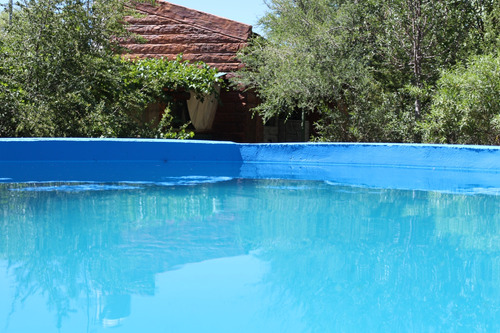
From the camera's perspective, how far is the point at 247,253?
149 inches

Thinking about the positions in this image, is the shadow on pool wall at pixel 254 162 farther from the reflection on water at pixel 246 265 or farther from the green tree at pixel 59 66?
the reflection on water at pixel 246 265

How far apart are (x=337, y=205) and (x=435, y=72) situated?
6432 millimetres

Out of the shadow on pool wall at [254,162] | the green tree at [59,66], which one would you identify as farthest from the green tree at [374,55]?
the green tree at [59,66]

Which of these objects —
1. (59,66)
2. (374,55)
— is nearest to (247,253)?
(59,66)

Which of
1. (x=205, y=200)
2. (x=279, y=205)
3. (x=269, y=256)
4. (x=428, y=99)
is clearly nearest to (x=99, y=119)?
(x=205, y=200)

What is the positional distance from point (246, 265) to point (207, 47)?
38.9 ft

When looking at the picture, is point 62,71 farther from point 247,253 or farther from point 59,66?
point 247,253

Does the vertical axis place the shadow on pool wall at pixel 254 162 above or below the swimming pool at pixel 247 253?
above

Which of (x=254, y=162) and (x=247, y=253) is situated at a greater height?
A: (x=254, y=162)

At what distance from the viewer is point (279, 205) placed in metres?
5.81

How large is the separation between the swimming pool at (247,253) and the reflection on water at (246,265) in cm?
1

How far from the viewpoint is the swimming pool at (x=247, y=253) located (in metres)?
2.64

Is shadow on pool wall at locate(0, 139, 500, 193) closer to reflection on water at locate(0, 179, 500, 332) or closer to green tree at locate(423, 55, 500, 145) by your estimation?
green tree at locate(423, 55, 500, 145)

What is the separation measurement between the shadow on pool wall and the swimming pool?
12cm
